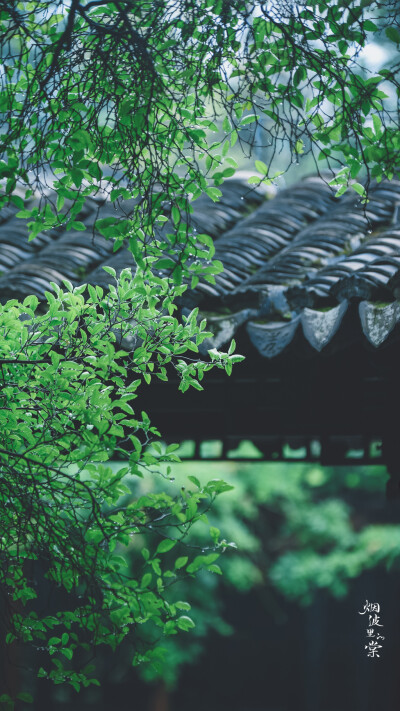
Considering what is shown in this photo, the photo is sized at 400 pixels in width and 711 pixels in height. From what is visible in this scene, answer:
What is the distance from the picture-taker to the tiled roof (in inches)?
102

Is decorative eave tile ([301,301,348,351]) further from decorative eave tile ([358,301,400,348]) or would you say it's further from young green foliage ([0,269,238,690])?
young green foliage ([0,269,238,690])

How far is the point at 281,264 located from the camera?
130 inches

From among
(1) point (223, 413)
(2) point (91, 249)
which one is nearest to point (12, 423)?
(1) point (223, 413)

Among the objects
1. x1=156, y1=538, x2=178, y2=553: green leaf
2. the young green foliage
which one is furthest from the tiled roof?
x1=156, y1=538, x2=178, y2=553: green leaf

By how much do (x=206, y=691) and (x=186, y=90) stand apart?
350 inches

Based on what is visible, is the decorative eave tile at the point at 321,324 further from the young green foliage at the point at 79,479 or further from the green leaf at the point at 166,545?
the green leaf at the point at 166,545

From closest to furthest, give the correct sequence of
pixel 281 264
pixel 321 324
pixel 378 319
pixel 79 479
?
pixel 79 479, pixel 378 319, pixel 321 324, pixel 281 264

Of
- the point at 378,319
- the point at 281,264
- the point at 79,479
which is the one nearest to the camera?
the point at 79,479

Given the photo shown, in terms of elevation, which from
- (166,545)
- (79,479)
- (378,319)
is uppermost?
(378,319)

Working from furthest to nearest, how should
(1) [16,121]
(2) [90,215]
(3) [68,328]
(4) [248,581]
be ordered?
(4) [248,581] → (2) [90,215] → (3) [68,328] → (1) [16,121]

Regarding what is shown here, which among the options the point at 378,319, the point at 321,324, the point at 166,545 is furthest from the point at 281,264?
the point at 166,545

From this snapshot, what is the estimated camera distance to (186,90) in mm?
2031

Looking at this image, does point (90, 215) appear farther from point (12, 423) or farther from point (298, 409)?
point (12, 423)

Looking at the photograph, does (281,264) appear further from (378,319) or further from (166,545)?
(166,545)
